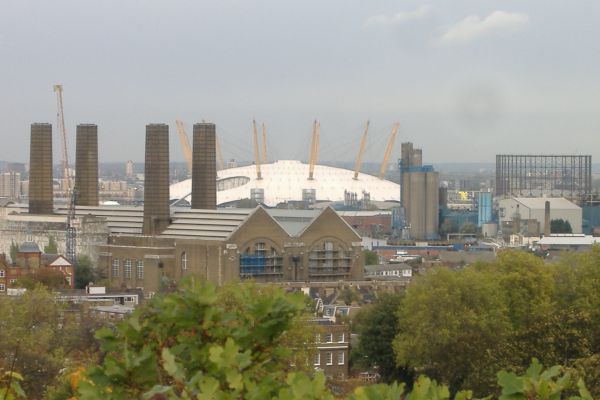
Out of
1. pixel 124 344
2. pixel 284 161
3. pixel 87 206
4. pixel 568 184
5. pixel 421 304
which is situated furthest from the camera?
pixel 284 161

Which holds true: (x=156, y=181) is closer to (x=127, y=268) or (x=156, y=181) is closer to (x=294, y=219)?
(x=127, y=268)

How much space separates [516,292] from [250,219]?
28.1 metres

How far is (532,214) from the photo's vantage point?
123500 mm

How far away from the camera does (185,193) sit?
529 feet

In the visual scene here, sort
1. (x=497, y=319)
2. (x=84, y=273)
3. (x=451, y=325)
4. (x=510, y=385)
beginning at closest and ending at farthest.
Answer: (x=510, y=385) < (x=451, y=325) < (x=497, y=319) < (x=84, y=273)

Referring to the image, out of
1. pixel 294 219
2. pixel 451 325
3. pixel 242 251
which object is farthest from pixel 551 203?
pixel 451 325

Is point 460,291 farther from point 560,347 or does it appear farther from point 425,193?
point 425,193

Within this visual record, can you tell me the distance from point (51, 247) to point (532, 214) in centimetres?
5248

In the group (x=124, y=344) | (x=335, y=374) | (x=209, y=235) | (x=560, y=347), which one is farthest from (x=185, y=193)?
(x=124, y=344)

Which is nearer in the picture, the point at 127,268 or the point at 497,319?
the point at 497,319

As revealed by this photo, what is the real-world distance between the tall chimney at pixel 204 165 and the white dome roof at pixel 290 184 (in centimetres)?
7466

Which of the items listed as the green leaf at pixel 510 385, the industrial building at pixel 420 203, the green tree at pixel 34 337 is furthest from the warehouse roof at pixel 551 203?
the green leaf at pixel 510 385

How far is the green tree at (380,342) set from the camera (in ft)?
141

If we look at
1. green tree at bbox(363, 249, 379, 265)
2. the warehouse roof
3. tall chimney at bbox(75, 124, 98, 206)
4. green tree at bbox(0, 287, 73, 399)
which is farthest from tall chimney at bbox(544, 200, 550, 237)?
green tree at bbox(0, 287, 73, 399)
